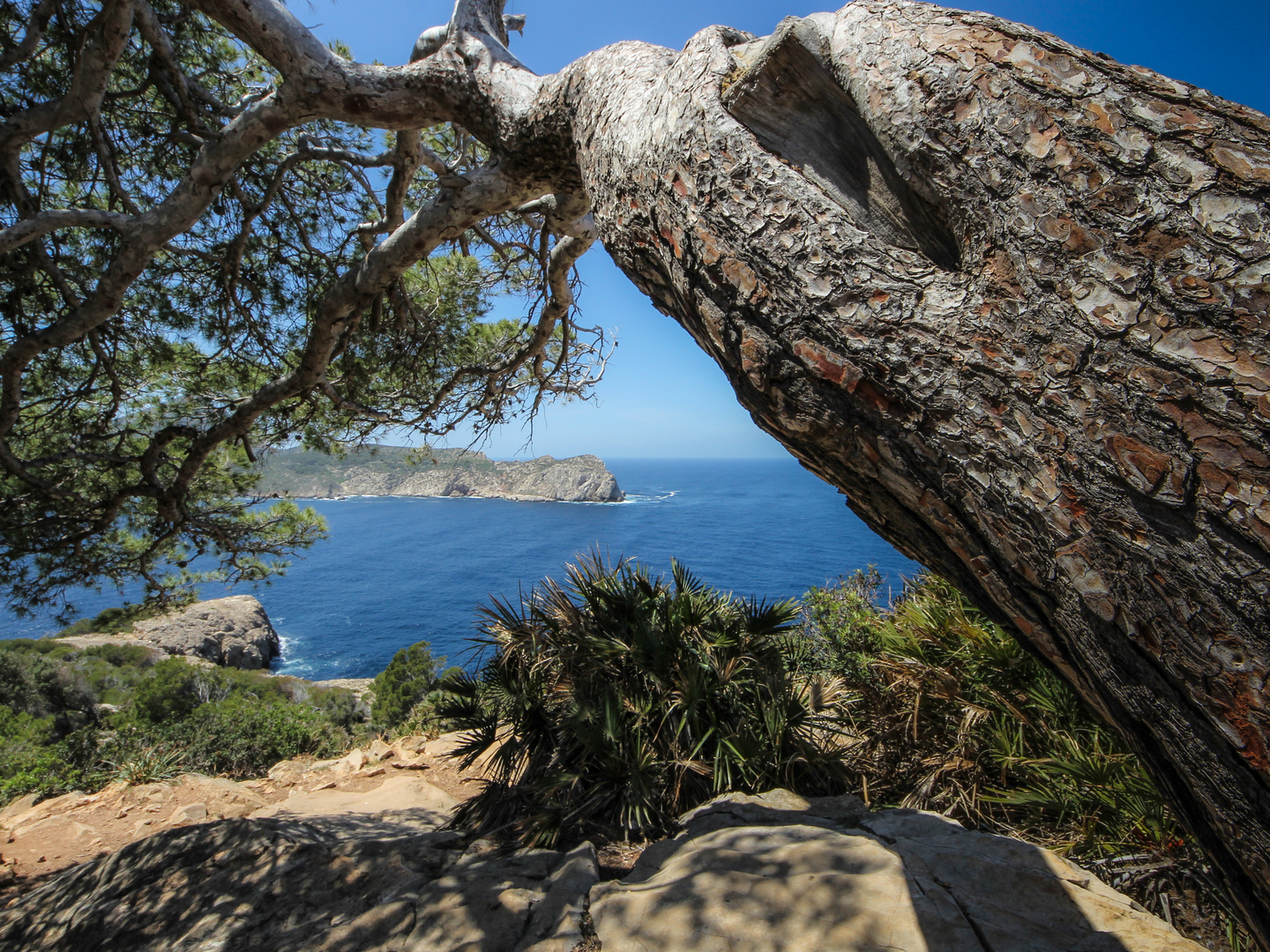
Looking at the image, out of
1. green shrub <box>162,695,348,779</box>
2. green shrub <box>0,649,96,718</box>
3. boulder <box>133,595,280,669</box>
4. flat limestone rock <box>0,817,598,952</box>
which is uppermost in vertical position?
flat limestone rock <box>0,817,598,952</box>

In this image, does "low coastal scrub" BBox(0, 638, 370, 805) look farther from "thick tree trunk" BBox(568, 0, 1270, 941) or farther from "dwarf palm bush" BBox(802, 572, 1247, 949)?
"thick tree trunk" BBox(568, 0, 1270, 941)

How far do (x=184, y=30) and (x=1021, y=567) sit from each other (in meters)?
7.28

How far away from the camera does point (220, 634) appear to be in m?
32.1

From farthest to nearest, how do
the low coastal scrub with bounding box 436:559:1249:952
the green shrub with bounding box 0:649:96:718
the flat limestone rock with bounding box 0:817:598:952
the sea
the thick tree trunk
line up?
1. the sea
2. the green shrub with bounding box 0:649:96:718
3. the low coastal scrub with bounding box 436:559:1249:952
4. the flat limestone rock with bounding box 0:817:598:952
5. the thick tree trunk

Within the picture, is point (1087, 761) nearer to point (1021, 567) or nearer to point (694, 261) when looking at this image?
point (1021, 567)

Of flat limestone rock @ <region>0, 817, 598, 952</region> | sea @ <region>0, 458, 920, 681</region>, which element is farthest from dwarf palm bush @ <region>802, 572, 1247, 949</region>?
sea @ <region>0, 458, 920, 681</region>

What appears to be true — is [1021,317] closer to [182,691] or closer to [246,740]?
[246,740]

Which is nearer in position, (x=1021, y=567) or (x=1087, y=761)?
(x=1021, y=567)

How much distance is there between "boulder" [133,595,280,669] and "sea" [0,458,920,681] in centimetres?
192

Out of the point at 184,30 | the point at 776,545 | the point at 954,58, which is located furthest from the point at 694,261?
the point at 776,545

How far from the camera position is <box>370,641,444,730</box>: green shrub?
1702cm

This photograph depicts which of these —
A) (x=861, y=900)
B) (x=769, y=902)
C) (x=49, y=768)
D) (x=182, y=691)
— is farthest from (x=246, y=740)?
(x=861, y=900)

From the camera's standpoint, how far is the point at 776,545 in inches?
1601

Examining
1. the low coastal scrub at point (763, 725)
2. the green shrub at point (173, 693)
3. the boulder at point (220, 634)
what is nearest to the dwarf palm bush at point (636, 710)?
the low coastal scrub at point (763, 725)
